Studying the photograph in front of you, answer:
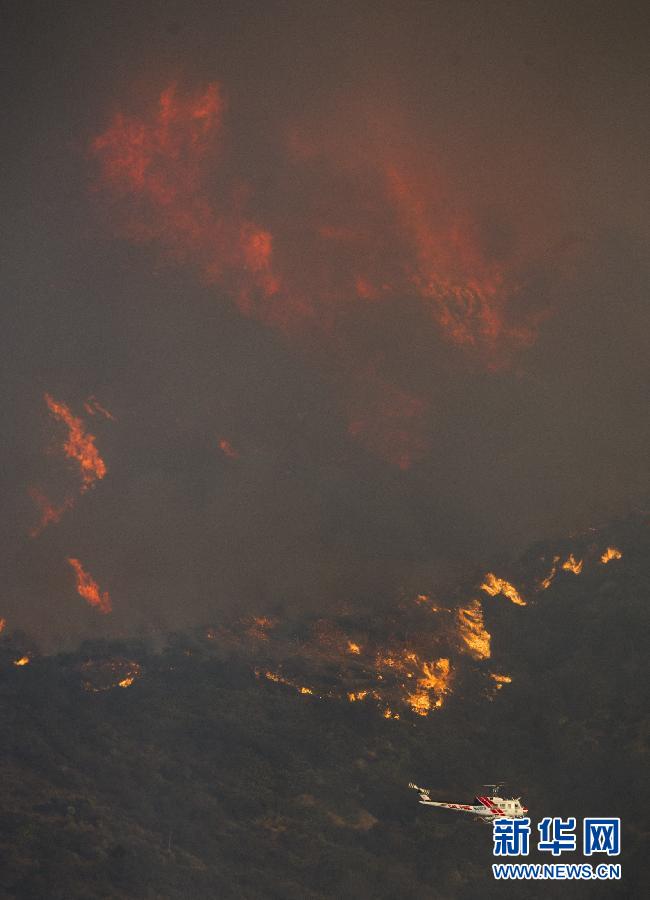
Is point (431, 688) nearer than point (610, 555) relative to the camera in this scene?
Yes

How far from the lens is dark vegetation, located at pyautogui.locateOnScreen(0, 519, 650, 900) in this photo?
865 inches

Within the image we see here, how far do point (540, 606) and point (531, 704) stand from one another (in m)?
3.52

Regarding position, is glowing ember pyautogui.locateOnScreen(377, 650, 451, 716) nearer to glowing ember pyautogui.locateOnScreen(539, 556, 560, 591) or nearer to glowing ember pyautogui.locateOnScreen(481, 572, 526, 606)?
glowing ember pyautogui.locateOnScreen(481, 572, 526, 606)

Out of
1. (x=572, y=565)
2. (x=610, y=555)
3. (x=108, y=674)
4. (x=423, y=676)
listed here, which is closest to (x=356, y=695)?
(x=423, y=676)

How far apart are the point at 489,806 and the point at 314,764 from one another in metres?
6.01

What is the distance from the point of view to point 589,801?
74.1 ft

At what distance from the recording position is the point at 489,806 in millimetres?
22453

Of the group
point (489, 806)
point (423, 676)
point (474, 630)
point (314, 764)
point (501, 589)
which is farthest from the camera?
point (501, 589)

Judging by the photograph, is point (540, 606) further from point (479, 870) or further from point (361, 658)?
point (479, 870)

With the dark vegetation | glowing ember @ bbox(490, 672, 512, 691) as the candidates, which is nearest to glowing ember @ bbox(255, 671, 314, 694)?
the dark vegetation

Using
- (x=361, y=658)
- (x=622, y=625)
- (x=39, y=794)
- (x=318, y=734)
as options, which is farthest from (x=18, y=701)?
(x=622, y=625)

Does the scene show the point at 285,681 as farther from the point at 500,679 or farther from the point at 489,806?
the point at 489,806

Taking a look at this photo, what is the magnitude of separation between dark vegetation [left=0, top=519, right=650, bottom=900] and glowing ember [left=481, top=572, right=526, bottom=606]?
13.5 inches

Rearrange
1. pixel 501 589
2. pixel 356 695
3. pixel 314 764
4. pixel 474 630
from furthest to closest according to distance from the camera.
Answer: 1. pixel 501 589
2. pixel 474 630
3. pixel 356 695
4. pixel 314 764
